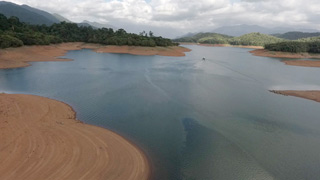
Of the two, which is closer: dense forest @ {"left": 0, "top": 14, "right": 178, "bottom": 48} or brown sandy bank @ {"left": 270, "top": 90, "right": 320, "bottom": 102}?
brown sandy bank @ {"left": 270, "top": 90, "right": 320, "bottom": 102}

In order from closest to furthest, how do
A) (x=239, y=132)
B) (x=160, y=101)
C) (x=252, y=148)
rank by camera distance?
(x=252, y=148), (x=239, y=132), (x=160, y=101)

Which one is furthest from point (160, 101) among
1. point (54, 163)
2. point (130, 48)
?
point (130, 48)

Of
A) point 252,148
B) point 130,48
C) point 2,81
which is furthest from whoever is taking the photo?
point 130,48

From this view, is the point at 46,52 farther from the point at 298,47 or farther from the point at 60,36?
the point at 298,47

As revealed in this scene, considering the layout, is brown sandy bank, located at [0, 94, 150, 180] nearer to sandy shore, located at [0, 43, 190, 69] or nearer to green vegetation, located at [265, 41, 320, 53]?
sandy shore, located at [0, 43, 190, 69]

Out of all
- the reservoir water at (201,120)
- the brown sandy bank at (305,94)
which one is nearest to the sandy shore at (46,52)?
the reservoir water at (201,120)

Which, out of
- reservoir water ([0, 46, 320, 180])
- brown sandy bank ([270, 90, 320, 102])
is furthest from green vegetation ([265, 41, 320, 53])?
brown sandy bank ([270, 90, 320, 102])

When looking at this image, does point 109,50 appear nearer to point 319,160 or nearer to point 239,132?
point 239,132

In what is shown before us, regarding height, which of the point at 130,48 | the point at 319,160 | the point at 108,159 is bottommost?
the point at 319,160
